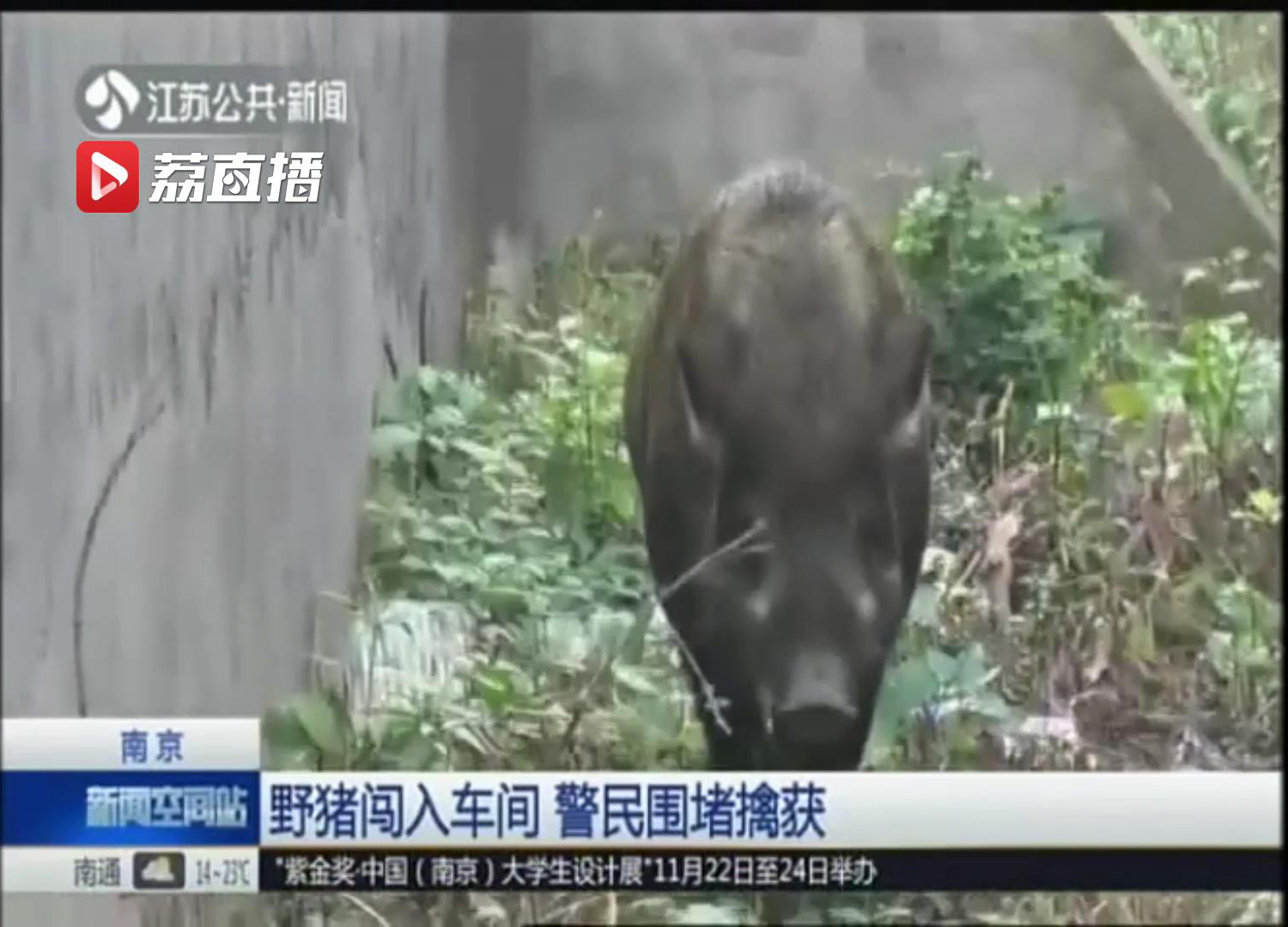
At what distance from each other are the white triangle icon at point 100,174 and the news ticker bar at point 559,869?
0.58 meters

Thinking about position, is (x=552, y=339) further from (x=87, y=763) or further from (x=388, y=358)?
(x=87, y=763)

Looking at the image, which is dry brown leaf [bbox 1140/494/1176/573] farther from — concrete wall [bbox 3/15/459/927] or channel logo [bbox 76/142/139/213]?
channel logo [bbox 76/142/139/213]

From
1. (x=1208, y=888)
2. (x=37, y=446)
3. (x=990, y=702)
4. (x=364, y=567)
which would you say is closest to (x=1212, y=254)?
(x=990, y=702)

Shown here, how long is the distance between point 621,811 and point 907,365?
19.0 inches

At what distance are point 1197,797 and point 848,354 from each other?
0.51 meters

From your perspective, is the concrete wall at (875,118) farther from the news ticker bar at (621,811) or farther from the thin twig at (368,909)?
the thin twig at (368,909)

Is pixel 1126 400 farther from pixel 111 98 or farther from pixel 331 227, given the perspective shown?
pixel 111 98

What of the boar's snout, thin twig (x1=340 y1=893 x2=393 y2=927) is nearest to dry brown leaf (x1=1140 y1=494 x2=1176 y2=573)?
the boar's snout

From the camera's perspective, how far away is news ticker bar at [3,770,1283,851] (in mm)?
1626

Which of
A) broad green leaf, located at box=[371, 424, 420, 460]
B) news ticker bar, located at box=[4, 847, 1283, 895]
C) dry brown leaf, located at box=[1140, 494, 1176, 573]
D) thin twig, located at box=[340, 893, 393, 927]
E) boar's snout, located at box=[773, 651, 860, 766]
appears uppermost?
broad green leaf, located at box=[371, 424, 420, 460]

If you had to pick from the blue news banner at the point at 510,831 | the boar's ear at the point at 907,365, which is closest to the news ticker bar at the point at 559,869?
the blue news banner at the point at 510,831

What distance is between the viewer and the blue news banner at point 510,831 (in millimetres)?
1628

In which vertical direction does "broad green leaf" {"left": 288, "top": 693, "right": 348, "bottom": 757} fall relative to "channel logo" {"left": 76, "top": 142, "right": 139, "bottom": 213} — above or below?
below

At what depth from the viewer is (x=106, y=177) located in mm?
1640
